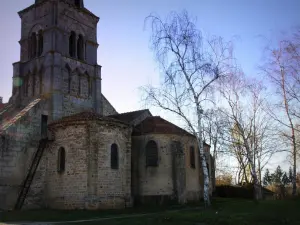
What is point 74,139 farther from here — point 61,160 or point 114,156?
point 114,156

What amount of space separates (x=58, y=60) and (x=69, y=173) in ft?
32.8

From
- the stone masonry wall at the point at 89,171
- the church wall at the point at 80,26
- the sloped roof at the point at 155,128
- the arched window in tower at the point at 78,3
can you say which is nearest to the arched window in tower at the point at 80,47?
the church wall at the point at 80,26

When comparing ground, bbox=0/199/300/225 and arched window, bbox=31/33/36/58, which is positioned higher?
arched window, bbox=31/33/36/58

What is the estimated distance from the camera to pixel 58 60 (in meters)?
28.6

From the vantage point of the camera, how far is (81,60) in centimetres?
3097

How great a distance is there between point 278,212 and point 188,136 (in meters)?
12.4

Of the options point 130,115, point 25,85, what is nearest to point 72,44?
point 25,85

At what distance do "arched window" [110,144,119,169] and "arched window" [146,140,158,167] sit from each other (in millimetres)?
Result: 2902

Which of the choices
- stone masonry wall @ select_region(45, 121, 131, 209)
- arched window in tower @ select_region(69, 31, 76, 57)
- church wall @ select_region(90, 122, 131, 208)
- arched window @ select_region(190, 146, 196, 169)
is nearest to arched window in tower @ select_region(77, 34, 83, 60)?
arched window in tower @ select_region(69, 31, 76, 57)

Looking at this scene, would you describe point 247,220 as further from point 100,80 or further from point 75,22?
point 75,22

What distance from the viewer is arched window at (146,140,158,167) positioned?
26875 millimetres

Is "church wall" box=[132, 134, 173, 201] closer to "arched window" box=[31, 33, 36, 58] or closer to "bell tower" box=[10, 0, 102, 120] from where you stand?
"bell tower" box=[10, 0, 102, 120]

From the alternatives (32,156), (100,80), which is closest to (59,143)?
(32,156)

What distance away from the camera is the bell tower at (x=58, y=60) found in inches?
1119
